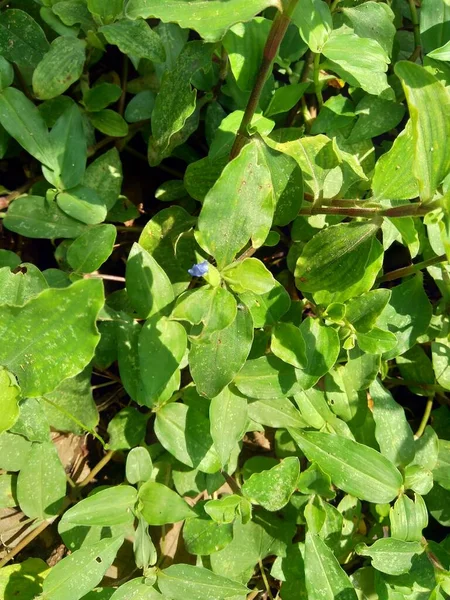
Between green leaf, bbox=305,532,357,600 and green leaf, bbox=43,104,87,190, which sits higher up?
green leaf, bbox=43,104,87,190

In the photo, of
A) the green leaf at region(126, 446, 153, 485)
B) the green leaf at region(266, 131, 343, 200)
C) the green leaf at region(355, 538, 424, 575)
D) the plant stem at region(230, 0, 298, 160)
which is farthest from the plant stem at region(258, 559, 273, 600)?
the plant stem at region(230, 0, 298, 160)

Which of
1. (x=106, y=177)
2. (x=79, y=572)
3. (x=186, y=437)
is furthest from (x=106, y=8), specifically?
(x=79, y=572)

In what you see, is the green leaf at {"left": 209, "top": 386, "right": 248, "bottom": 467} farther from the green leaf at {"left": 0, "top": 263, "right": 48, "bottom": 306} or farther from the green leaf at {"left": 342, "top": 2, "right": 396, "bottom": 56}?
the green leaf at {"left": 342, "top": 2, "right": 396, "bottom": 56}

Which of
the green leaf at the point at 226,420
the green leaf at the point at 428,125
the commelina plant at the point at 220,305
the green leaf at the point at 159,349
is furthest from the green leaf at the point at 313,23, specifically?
the green leaf at the point at 226,420

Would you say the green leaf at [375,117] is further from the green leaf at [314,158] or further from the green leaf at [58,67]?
the green leaf at [58,67]

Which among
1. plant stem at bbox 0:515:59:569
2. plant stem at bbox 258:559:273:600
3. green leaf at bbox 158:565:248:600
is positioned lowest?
plant stem at bbox 258:559:273:600

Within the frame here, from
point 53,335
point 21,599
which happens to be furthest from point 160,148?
point 21,599

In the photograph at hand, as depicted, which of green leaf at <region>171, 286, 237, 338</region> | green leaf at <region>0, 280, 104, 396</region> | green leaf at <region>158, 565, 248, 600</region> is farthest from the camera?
green leaf at <region>158, 565, 248, 600</region>
